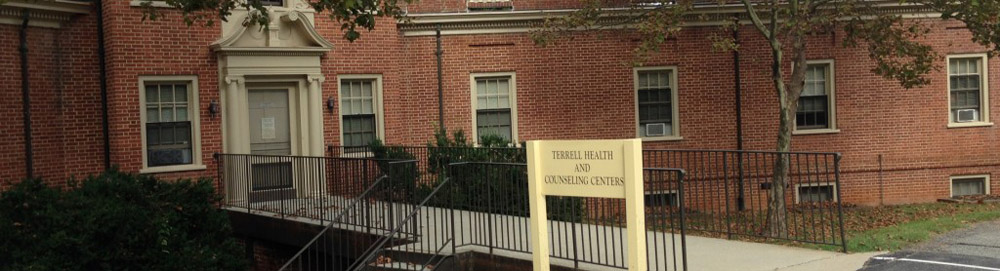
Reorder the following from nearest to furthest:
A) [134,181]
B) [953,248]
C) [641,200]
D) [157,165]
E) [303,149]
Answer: [641,200]
[953,248]
[134,181]
[157,165]
[303,149]

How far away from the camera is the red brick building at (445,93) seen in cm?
1541

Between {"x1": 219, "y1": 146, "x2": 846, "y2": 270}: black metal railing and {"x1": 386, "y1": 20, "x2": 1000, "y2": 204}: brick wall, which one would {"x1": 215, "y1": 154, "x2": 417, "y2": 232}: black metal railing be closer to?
{"x1": 219, "y1": 146, "x2": 846, "y2": 270}: black metal railing

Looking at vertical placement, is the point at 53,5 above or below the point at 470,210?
above

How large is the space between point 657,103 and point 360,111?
20.2 ft

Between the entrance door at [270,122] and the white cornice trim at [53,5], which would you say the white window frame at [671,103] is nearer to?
the entrance door at [270,122]

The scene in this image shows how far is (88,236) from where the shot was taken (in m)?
11.7

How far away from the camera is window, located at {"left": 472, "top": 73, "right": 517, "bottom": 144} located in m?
19.1

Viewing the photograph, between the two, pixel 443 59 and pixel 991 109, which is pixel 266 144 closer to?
pixel 443 59

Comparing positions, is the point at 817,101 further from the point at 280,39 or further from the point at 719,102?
the point at 280,39

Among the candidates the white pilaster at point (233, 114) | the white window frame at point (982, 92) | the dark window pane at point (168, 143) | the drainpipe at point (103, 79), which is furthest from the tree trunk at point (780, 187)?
the drainpipe at point (103, 79)

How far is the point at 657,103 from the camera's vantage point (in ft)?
65.0

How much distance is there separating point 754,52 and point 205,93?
10.9 m

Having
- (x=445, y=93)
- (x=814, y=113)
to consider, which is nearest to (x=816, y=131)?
(x=814, y=113)

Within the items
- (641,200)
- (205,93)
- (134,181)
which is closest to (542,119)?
(205,93)
